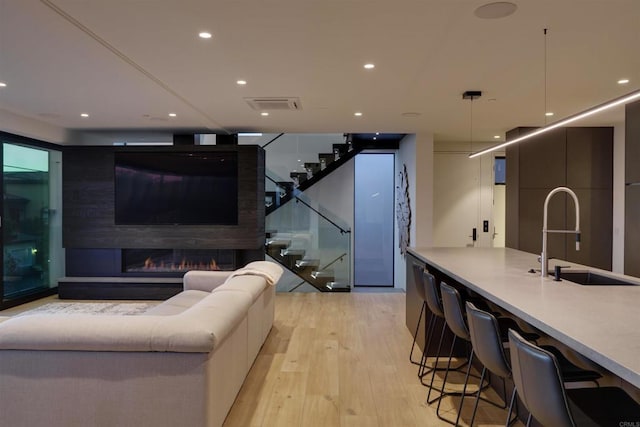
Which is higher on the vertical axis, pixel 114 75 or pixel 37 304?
pixel 114 75

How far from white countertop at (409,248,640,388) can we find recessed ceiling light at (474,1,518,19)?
1778mm

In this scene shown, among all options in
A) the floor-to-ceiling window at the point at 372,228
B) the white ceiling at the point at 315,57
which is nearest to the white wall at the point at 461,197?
the floor-to-ceiling window at the point at 372,228

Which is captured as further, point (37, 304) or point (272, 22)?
point (37, 304)

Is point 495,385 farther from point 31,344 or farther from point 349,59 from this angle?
point 31,344

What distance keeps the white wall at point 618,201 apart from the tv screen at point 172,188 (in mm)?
5982

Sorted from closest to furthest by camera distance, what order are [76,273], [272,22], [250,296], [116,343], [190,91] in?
[116,343], [272,22], [250,296], [190,91], [76,273]

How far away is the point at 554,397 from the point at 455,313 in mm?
1306

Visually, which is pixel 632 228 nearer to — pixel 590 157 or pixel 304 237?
pixel 590 157

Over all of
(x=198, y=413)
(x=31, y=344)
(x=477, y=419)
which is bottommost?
(x=477, y=419)

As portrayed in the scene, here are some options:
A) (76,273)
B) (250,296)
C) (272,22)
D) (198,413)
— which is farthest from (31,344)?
(76,273)

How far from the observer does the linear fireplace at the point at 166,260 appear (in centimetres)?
691

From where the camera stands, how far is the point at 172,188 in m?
6.73

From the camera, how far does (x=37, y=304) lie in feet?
Answer: 20.7

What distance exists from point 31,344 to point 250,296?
1518 mm
